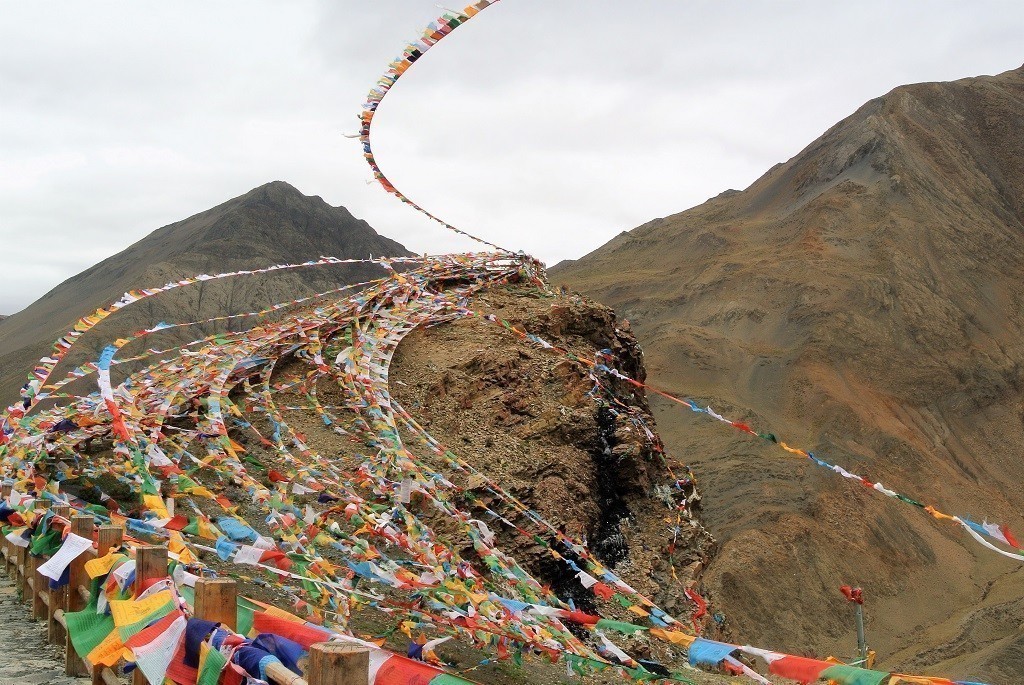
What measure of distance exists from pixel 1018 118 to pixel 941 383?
1147 inches

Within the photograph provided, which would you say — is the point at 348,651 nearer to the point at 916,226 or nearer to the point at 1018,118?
the point at 916,226

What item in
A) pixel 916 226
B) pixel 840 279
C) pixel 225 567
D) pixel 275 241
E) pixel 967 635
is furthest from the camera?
pixel 275 241

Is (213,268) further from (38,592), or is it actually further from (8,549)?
(38,592)

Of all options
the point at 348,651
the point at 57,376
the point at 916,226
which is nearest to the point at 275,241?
the point at 57,376

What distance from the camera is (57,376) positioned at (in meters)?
36.2

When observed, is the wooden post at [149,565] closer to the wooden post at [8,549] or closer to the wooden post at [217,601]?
the wooden post at [217,601]

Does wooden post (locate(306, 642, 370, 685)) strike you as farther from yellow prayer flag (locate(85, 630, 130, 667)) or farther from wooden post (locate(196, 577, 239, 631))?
yellow prayer flag (locate(85, 630, 130, 667))

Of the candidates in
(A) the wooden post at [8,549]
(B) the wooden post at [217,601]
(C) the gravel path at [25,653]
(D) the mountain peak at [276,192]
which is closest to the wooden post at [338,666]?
(B) the wooden post at [217,601]

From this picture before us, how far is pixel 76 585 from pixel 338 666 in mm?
2908

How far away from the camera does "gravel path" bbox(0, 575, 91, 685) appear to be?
15.5ft

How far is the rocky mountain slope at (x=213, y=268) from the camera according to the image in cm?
4434

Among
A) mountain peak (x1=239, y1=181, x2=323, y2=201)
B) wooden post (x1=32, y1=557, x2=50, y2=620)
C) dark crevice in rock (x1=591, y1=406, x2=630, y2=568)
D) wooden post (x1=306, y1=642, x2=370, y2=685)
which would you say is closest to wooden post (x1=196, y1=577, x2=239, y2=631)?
wooden post (x1=306, y1=642, x2=370, y2=685)

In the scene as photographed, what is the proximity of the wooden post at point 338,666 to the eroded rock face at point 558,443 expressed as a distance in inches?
240

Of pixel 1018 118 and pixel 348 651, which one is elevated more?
pixel 1018 118
